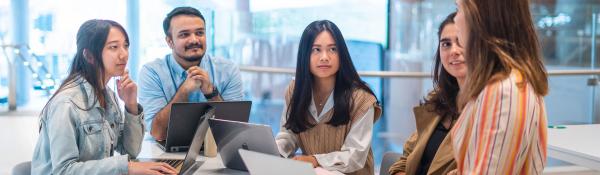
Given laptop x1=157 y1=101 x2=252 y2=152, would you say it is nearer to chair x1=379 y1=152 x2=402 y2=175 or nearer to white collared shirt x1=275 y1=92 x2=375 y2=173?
white collared shirt x1=275 y1=92 x2=375 y2=173

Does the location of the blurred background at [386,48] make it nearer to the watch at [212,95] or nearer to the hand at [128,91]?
the watch at [212,95]

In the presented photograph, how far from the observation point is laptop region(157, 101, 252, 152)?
2537mm

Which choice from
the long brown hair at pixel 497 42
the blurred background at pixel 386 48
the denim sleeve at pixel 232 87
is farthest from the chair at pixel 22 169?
the blurred background at pixel 386 48

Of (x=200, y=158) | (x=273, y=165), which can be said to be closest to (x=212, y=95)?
(x=200, y=158)

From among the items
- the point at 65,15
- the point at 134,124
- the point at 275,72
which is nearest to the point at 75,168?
the point at 134,124

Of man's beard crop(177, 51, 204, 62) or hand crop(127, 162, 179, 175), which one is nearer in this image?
hand crop(127, 162, 179, 175)

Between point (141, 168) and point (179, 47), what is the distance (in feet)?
3.17

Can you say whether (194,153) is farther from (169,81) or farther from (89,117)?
(169,81)

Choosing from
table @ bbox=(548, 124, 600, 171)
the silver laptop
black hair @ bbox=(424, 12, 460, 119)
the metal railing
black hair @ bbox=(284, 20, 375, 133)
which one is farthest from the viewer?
the metal railing

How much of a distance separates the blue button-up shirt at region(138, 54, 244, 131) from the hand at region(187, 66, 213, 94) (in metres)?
0.12

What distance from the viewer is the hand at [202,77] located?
9.57ft

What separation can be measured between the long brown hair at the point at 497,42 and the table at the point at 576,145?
1.55 meters

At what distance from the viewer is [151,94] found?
308 centimetres

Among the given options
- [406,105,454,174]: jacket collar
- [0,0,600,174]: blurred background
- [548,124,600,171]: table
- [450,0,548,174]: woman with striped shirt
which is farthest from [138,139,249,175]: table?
[0,0,600,174]: blurred background
